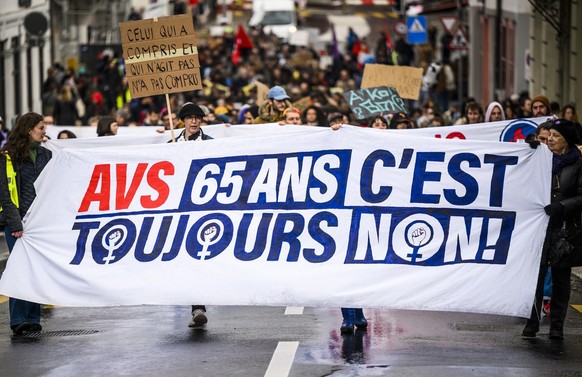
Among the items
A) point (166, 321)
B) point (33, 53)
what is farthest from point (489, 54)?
point (166, 321)

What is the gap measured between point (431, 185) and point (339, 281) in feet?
3.34

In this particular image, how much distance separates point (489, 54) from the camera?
3912 cm

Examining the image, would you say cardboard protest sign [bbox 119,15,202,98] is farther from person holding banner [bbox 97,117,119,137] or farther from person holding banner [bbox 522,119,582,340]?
person holding banner [bbox 522,119,582,340]

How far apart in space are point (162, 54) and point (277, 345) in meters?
4.12

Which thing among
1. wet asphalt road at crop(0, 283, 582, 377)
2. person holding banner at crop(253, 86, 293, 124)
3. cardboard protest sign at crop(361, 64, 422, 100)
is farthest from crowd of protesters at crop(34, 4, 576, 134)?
wet asphalt road at crop(0, 283, 582, 377)

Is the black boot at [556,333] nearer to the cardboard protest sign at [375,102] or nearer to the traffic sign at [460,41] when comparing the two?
the cardboard protest sign at [375,102]

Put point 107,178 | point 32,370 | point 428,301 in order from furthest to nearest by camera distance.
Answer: point 107,178 < point 428,301 < point 32,370

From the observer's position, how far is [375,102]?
18266 mm

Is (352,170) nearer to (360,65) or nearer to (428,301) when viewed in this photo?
(428,301)

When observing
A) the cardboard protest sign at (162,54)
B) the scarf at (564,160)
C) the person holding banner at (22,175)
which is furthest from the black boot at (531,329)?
the cardboard protest sign at (162,54)

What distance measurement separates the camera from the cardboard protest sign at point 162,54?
1423 centimetres

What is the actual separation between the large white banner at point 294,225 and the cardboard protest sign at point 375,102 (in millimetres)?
6381

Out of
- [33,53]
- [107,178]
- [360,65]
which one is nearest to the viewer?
[107,178]

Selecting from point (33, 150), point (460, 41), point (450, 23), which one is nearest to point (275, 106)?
point (33, 150)
